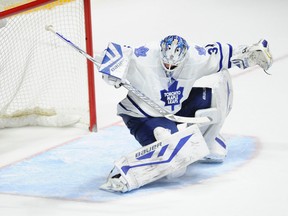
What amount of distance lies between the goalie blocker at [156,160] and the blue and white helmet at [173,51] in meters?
0.27

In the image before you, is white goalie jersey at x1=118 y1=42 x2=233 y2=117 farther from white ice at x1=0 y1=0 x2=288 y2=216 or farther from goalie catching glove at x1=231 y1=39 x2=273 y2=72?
white ice at x1=0 y1=0 x2=288 y2=216

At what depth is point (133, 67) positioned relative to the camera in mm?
2936

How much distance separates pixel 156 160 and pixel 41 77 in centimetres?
143

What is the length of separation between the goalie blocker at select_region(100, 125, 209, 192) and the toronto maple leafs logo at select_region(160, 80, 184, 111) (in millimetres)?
205

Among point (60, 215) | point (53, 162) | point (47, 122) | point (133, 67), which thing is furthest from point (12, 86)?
point (60, 215)

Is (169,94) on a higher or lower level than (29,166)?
higher

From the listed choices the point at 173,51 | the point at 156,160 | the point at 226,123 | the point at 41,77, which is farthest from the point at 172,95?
the point at 41,77

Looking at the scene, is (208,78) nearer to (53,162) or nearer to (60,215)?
(53,162)

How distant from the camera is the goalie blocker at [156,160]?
2.79m

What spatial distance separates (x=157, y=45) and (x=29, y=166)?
0.76 meters

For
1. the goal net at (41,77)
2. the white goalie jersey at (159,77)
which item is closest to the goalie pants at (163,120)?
the white goalie jersey at (159,77)

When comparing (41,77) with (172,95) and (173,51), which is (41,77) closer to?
(172,95)

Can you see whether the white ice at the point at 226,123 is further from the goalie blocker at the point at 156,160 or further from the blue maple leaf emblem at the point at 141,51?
the blue maple leaf emblem at the point at 141,51

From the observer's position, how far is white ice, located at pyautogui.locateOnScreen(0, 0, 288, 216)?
2.67 m
